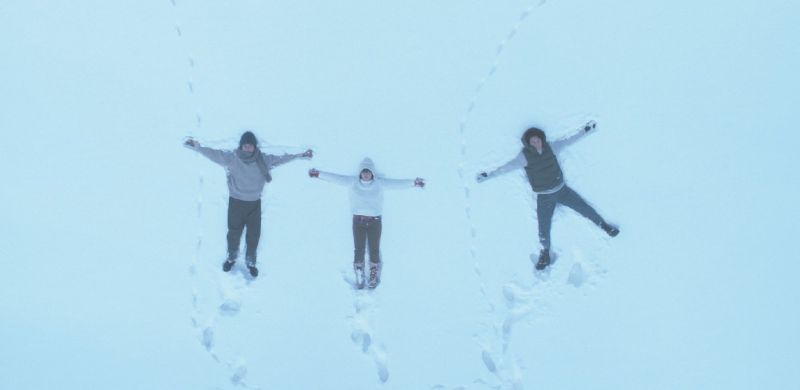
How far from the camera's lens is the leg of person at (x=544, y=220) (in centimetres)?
529

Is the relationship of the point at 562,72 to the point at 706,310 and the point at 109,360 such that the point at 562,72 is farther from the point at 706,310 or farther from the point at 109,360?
the point at 109,360

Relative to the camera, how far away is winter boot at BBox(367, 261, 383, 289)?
545 cm

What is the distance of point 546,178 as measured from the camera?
5156 millimetres

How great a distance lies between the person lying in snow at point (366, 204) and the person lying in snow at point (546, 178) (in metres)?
1.07

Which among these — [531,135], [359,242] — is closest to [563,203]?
[531,135]

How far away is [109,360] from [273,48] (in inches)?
156

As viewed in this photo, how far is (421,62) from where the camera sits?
17.7 ft

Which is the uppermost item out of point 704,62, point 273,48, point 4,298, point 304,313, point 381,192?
point 273,48

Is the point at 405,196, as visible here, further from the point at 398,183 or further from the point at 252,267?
the point at 252,267

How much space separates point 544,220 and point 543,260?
46 cm

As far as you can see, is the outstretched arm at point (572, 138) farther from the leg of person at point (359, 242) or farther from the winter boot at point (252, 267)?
the winter boot at point (252, 267)

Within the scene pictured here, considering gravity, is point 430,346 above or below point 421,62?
below

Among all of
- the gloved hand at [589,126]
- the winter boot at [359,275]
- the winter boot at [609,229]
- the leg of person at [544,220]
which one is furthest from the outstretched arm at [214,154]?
the winter boot at [609,229]

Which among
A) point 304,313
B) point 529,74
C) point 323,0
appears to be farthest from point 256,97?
point 529,74
